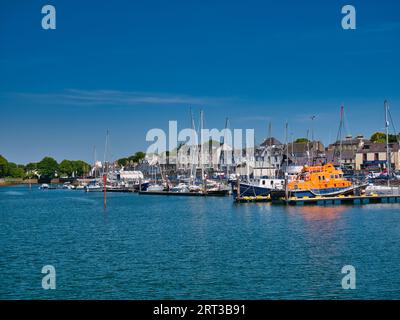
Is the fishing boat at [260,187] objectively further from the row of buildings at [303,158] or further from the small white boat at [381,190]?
the row of buildings at [303,158]

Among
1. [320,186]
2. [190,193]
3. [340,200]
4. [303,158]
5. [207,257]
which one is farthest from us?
[303,158]

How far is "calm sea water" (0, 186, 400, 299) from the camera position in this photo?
2522 centimetres

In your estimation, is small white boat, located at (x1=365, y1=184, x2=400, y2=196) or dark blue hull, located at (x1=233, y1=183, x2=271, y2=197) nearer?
small white boat, located at (x1=365, y1=184, x2=400, y2=196)

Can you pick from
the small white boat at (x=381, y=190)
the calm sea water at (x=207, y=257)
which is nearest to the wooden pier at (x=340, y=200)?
the small white boat at (x=381, y=190)

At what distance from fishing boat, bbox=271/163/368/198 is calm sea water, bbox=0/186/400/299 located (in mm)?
14909

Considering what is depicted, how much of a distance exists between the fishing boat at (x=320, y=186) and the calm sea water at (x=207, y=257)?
1491 cm

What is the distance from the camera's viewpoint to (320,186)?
73.8 meters

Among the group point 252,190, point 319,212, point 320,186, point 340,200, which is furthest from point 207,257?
point 252,190

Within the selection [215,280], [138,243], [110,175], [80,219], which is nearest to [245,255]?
[215,280]

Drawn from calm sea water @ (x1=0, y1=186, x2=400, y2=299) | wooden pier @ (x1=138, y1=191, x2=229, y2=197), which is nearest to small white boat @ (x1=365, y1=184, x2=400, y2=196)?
calm sea water @ (x1=0, y1=186, x2=400, y2=299)

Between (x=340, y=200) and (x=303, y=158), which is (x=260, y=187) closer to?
(x=340, y=200)

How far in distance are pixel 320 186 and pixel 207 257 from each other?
4317 cm

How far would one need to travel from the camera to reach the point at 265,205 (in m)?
72.9

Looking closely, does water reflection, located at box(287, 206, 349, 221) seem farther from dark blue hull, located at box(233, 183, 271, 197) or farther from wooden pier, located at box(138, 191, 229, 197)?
wooden pier, located at box(138, 191, 229, 197)
